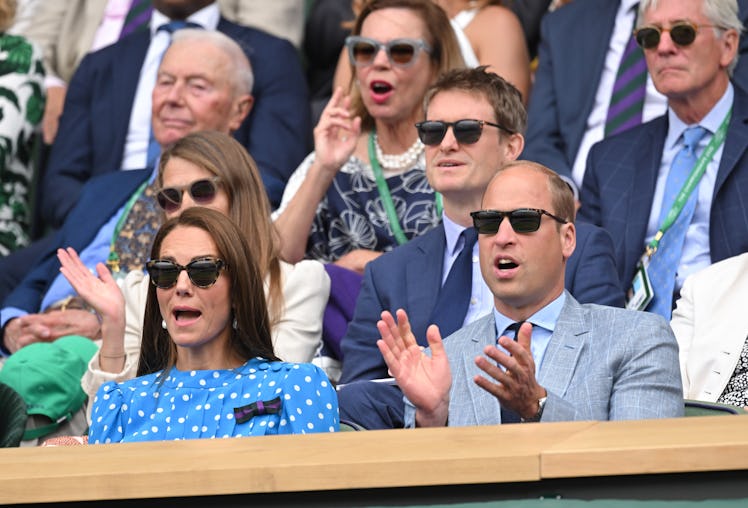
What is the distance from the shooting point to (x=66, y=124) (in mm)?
6762

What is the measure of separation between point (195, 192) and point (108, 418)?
1.27 metres

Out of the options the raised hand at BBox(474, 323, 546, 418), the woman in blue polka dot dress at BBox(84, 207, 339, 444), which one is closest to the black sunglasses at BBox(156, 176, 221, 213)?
the woman in blue polka dot dress at BBox(84, 207, 339, 444)

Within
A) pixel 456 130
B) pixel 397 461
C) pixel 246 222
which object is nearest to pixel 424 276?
pixel 456 130

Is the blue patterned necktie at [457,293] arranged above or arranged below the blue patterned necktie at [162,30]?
below

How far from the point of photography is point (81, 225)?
19.7 ft

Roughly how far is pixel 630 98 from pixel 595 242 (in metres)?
1.60

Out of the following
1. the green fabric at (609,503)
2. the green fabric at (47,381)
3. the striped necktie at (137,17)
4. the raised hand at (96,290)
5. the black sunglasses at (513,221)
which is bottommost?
the green fabric at (47,381)

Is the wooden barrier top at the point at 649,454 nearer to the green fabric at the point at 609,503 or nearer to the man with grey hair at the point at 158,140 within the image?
the green fabric at the point at 609,503

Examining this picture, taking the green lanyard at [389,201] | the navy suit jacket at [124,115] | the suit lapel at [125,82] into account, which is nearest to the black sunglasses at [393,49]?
the green lanyard at [389,201]

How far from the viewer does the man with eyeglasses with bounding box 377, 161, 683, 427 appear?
3518mm

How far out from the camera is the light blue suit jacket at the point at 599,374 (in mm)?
3580

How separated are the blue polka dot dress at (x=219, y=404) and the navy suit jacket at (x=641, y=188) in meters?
1.84

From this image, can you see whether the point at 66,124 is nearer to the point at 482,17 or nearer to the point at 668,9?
the point at 482,17

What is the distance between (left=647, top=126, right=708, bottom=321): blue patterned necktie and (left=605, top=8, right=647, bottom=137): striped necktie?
0.63m
